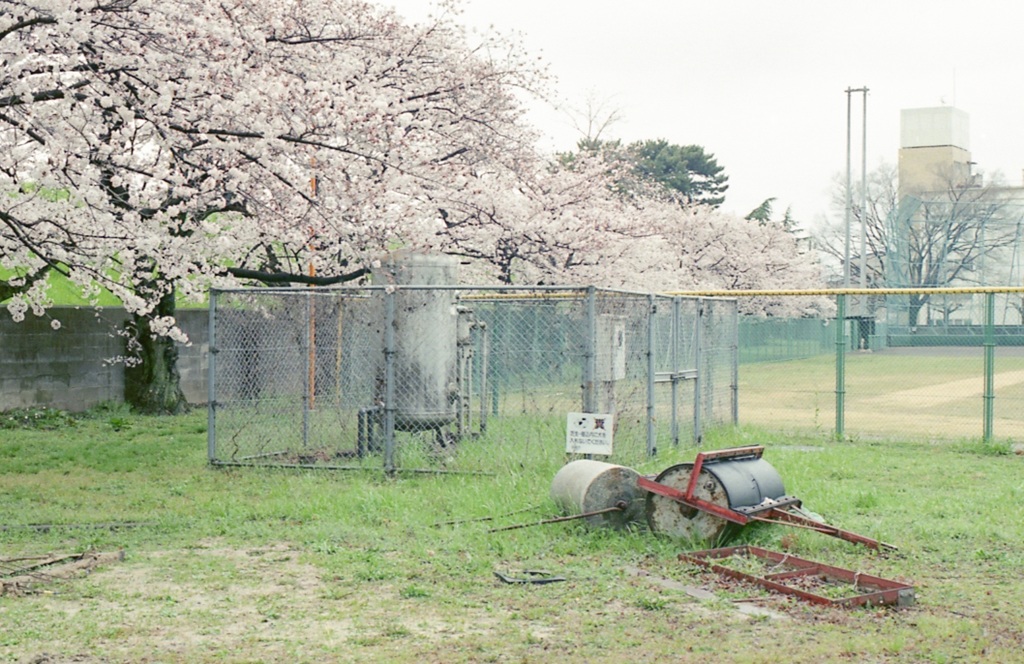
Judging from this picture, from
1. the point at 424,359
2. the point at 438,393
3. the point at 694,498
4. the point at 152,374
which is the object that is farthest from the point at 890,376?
the point at 694,498

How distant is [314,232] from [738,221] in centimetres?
3795

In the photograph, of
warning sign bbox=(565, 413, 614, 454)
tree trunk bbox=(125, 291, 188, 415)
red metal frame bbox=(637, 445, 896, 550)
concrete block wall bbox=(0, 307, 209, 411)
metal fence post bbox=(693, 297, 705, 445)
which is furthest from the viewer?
tree trunk bbox=(125, 291, 188, 415)

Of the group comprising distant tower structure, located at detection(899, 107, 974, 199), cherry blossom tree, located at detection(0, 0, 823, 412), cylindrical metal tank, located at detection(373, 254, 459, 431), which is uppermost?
distant tower structure, located at detection(899, 107, 974, 199)

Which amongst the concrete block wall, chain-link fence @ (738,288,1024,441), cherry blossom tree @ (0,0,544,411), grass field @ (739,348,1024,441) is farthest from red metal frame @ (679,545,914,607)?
the concrete block wall

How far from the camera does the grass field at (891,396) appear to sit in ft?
58.3

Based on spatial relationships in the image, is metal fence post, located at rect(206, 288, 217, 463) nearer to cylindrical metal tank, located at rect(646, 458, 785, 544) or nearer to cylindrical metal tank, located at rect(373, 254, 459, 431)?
cylindrical metal tank, located at rect(373, 254, 459, 431)

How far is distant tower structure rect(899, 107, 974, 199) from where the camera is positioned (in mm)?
70750

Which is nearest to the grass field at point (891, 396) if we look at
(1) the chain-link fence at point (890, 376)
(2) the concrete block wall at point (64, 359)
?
(1) the chain-link fence at point (890, 376)

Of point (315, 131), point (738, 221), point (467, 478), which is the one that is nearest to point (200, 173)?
point (315, 131)

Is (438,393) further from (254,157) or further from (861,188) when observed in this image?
(861,188)

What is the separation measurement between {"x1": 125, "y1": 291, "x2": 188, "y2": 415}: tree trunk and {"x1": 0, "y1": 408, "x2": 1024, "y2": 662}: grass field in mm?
6884

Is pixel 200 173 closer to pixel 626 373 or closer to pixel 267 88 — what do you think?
pixel 267 88

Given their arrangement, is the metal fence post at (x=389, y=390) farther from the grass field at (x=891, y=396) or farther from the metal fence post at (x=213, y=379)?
the grass field at (x=891, y=396)

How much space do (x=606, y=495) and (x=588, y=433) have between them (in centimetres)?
156
